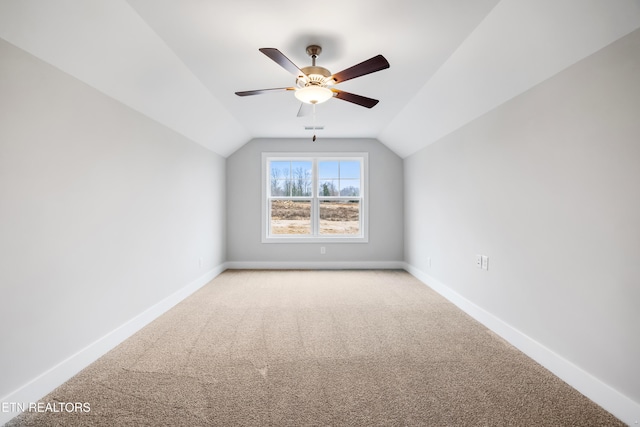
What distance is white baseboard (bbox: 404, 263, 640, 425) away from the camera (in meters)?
1.52

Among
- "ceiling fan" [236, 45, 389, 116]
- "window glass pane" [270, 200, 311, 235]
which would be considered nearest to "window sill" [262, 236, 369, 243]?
"window glass pane" [270, 200, 311, 235]

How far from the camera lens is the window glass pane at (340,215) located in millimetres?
5438

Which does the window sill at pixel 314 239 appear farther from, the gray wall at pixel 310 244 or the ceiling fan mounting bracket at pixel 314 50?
the ceiling fan mounting bracket at pixel 314 50

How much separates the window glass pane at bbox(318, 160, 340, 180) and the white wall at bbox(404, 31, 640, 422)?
259 centimetres

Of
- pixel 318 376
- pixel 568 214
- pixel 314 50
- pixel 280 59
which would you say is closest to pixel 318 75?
pixel 314 50

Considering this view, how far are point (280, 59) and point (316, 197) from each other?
3.52m

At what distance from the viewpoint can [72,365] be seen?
1.94 m

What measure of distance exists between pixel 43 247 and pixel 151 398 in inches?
43.3

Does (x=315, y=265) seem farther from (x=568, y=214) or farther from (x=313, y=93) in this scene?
(x=568, y=214)

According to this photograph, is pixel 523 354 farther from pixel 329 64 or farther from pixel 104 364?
pixel 104 364

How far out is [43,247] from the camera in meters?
1.78

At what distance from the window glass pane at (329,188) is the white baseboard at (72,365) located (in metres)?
3.07

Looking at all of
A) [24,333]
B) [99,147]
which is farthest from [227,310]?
[99,147]

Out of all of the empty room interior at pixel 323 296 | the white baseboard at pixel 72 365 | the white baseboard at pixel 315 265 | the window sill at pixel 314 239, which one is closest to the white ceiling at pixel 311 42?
the empty room interior at pixel 323 296
